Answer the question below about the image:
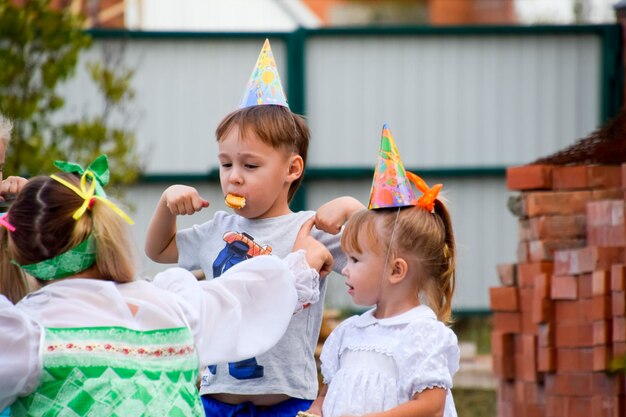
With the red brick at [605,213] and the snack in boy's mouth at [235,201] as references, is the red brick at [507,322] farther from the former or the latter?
the snack in boy's mouth at [235,201]

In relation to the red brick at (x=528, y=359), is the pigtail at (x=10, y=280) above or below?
above

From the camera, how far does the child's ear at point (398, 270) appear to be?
298cm

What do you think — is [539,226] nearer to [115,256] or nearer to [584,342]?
[584,342]

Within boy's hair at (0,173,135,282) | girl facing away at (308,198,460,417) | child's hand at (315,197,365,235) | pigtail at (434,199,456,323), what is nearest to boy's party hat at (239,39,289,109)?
child's hand at (315,197,365,235)

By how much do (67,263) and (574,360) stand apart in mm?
2787

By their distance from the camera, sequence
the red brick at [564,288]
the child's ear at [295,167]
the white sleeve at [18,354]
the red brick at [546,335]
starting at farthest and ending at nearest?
the red brick at [546,335] < the red brick at [564,288] < the child's ear at [295,167] < the white sleeve at [18,354]

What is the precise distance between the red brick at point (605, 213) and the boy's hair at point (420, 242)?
1.87 m

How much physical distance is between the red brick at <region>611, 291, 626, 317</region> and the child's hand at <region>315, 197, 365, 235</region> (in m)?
1.82

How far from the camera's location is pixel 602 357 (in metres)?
4.70

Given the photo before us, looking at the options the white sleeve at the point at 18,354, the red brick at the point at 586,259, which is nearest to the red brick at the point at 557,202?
the red brick at the point at 586,259

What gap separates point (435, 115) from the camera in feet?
30.1

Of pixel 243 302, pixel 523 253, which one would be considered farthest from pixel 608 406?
pixel 243 302

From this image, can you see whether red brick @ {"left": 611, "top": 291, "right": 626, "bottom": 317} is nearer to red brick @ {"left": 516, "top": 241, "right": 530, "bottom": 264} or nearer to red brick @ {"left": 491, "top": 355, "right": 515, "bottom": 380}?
red brick @ {"left": 516, "top": 241, "right": 530, "bottom": 264}

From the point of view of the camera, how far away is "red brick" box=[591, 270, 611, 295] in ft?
15.4
